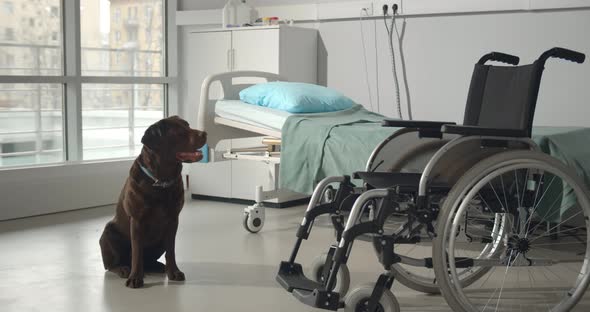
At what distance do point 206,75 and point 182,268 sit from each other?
238 centimetres

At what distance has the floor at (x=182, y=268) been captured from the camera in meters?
2.75

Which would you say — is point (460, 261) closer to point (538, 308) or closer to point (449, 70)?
point (538, 308)

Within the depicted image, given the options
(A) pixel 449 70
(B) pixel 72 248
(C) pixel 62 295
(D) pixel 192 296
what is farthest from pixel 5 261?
(A) pixel 449 70

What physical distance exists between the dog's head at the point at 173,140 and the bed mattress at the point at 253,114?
1.01 m

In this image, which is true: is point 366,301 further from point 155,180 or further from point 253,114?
point 253,114

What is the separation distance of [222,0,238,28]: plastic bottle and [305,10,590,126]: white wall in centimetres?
60

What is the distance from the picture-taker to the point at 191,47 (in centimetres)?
552

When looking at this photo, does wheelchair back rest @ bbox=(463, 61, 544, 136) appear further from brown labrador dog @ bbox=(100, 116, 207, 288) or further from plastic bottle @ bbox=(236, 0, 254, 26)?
plastic bottle @ bbox=(236, 0, 254, 26)

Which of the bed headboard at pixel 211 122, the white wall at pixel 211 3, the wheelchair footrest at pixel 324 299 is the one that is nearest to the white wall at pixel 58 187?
the bed headboard at pixel 211 122

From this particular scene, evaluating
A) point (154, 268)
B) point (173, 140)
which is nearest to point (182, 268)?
point (154, 268)

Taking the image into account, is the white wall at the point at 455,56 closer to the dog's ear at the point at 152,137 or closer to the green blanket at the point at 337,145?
the green blanket at the point at 337,145

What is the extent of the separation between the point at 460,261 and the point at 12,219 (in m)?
3.05

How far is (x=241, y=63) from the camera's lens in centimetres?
525

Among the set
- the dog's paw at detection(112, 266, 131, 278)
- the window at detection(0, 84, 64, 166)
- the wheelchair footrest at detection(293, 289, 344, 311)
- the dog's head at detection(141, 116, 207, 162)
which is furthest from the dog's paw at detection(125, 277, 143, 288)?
the window at detection(0, 84, 64, 166)
